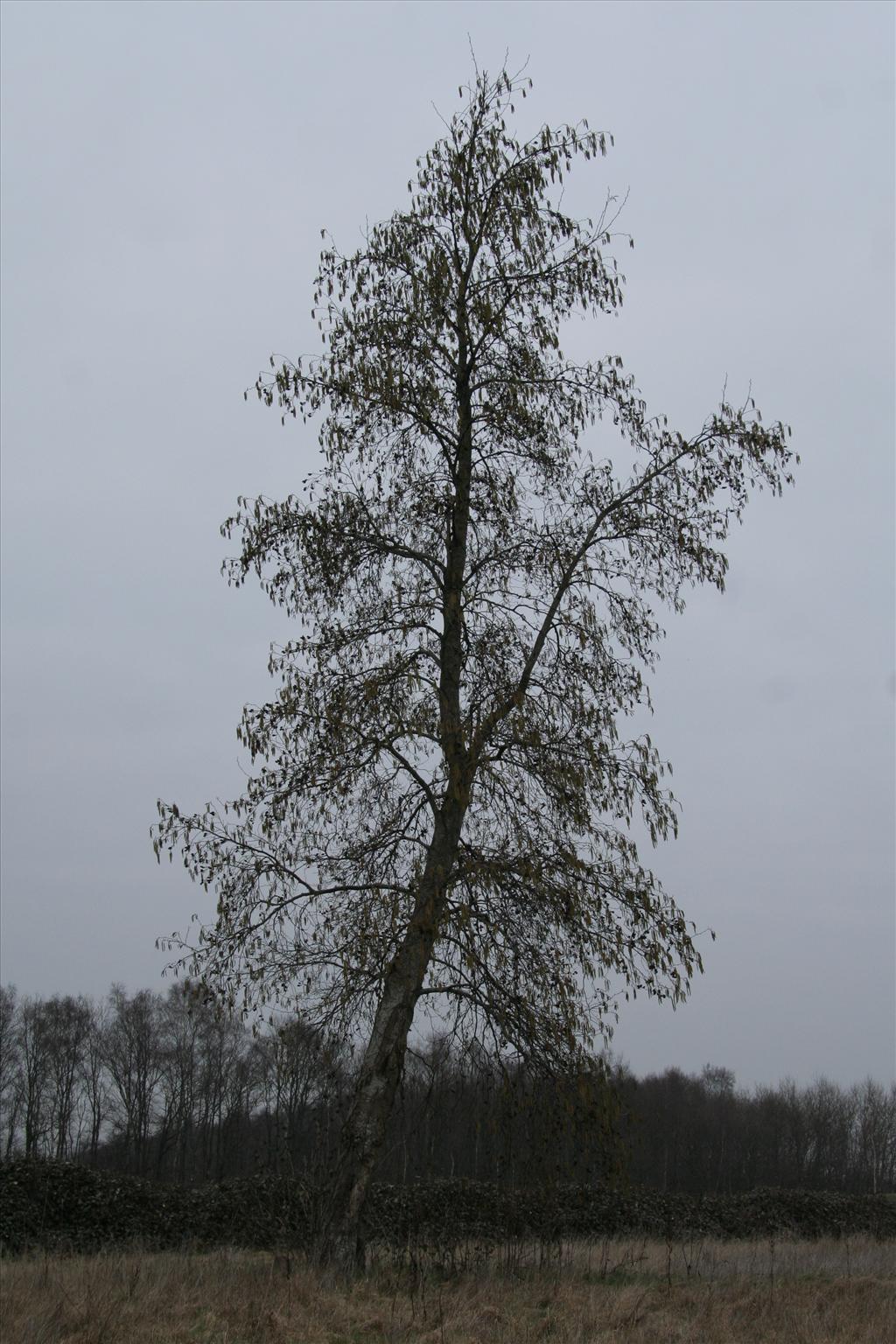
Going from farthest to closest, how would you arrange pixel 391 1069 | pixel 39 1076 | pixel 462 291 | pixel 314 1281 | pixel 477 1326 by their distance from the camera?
pixel 39 1076, pixel 462 291, pixel 391 1069, pixel 314 1281, pixel 477 1326

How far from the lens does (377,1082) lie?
8000mm

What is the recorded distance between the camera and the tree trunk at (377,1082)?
7.77 m

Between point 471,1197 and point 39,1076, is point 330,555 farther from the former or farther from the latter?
point 39,1076

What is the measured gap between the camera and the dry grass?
5.95 metres

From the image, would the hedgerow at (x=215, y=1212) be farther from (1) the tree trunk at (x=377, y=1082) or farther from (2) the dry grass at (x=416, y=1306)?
(1) the tree trunk at (x=377, y=1082)

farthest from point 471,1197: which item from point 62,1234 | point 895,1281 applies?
point 895,1281

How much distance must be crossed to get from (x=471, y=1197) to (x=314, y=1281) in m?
11.5

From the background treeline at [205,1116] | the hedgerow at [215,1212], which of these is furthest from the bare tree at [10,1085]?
the hedgerow at [215,1212]

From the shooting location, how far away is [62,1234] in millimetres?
15141

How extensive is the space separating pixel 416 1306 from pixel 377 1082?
5.33 ft

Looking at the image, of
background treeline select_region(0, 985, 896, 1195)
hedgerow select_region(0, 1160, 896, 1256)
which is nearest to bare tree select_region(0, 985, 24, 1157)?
background treeline select_region(0, 985, 896, 1195)

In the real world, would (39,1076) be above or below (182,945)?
below

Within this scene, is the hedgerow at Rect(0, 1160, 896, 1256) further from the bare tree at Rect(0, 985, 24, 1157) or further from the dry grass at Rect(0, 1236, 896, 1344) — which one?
the bare tree at Rect(0, 985, 24, 1157)

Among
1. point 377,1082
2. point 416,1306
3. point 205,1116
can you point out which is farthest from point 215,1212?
point 205,1116
